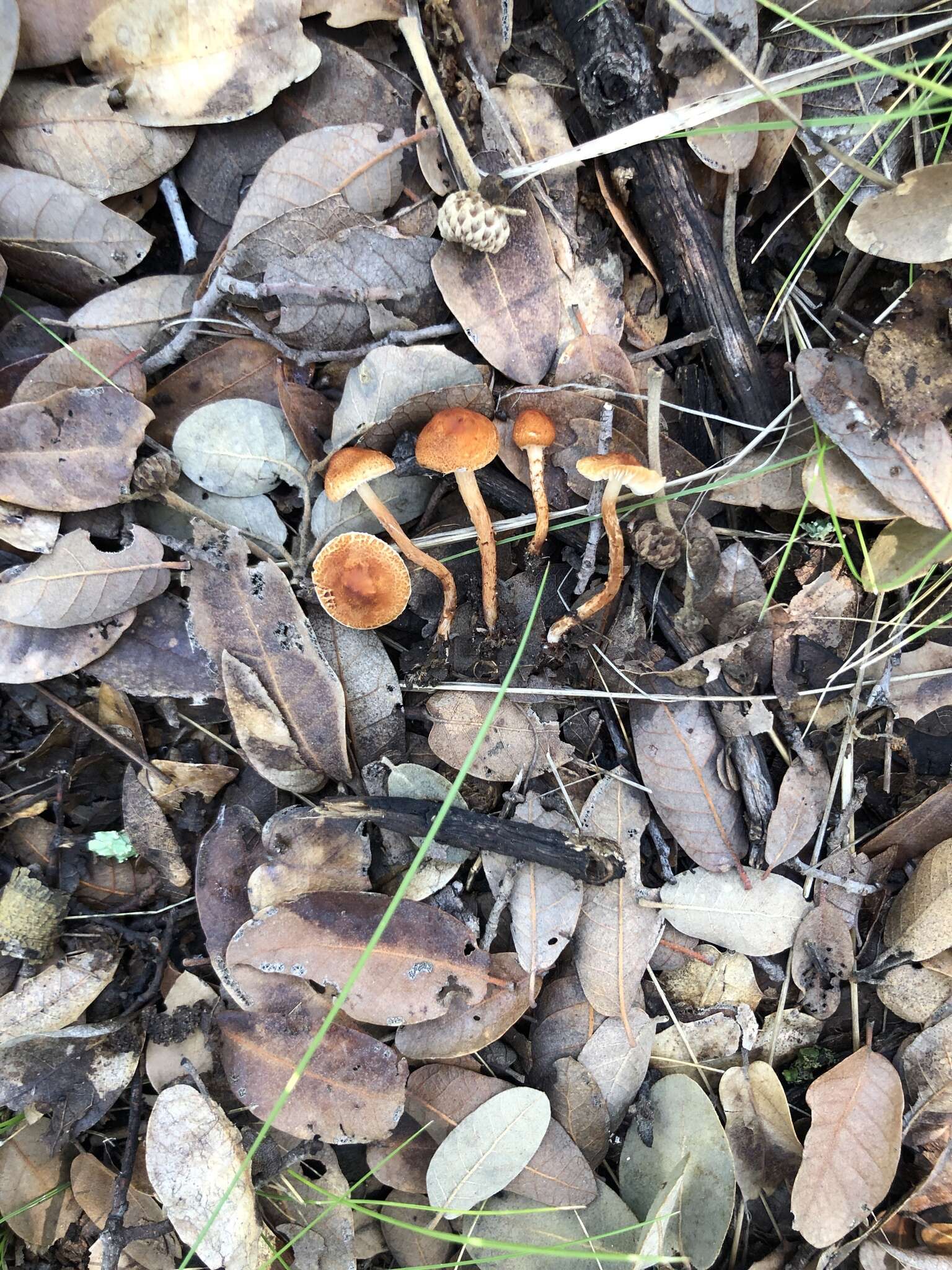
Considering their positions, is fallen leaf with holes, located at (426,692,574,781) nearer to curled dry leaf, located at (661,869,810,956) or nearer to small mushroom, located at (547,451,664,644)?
small mushroom, located at (547,451,664,644)

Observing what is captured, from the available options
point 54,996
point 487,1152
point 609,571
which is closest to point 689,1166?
point 487,1152

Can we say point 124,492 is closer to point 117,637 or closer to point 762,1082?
point 117,637

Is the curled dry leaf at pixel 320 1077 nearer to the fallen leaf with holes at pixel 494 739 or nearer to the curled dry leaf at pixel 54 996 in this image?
the curled dry leaf at pixel 54 996

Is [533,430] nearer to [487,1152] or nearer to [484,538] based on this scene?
[484,538]

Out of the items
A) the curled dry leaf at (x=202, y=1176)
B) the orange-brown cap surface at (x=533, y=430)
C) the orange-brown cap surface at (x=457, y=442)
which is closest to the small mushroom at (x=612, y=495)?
the orange-brown cap surface at (x=533, y=430)

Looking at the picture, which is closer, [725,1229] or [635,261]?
[725,1229]

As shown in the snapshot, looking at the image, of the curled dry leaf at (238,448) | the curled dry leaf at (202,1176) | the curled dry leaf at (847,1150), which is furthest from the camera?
the curled dry leaf at (238,448)

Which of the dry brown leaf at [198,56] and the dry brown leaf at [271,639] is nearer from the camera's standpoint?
the dry brown leaf at [198,56]

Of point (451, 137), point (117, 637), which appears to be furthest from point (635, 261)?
point (117, 637)
